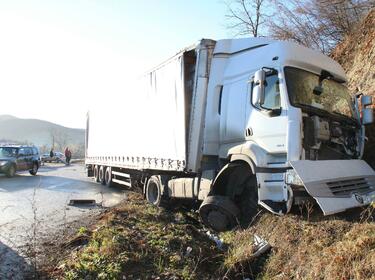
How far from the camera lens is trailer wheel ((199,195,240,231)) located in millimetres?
7840

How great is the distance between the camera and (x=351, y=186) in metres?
6.93

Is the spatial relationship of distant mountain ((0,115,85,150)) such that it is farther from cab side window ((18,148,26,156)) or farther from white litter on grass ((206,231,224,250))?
white litter on grass ((206,231,224,250))

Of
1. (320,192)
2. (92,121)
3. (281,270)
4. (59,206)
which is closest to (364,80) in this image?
(320,192)

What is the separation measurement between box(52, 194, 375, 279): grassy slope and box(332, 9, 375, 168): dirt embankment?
3646mm

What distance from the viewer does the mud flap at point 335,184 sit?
6.32 meters

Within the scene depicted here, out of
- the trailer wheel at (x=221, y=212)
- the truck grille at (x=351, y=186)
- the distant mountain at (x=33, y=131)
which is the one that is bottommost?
the trailer wheel at (x=221, y=212)

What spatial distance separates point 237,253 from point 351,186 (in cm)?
213

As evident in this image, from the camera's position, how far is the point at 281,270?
5789 mm

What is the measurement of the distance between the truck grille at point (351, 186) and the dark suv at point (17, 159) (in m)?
18.8

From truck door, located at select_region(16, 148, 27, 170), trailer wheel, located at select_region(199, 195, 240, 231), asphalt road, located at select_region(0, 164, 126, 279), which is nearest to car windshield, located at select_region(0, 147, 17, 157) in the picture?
truck door, located at select_region(16, 148, 27, 170)

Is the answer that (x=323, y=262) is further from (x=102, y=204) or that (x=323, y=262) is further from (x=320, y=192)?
(x=102, y=204)

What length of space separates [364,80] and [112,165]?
9.12 m

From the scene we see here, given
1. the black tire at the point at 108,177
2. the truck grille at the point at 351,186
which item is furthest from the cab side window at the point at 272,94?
the black tire at the point at 108,177

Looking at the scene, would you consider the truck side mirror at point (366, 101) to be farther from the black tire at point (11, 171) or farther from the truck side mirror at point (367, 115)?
the black tire at point (11, 171)
